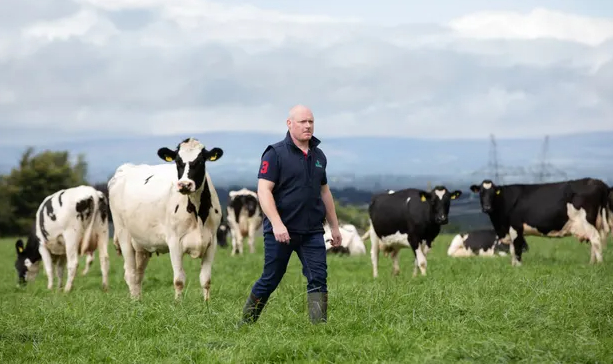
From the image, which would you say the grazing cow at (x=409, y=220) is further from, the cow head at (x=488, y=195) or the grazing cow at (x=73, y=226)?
the grazing cow at (x=73, y=226)

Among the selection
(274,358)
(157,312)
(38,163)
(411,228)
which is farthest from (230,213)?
(38,163)

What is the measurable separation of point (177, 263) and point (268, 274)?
4095 millimetres

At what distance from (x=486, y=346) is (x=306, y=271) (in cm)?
235

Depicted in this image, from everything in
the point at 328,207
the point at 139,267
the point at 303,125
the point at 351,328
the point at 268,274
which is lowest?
the point at 139,267

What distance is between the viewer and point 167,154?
43.4 ft

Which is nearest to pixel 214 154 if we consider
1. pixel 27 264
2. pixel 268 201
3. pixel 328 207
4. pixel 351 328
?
pixel 328 207

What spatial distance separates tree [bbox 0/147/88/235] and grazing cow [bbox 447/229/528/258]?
51241 millimetres

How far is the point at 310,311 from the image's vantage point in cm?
912

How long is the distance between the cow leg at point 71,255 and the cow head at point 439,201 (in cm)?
745

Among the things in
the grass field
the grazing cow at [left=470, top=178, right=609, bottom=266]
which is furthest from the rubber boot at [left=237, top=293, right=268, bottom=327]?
the grazing cow at [left=470, top=178, right=609, bottom=266]

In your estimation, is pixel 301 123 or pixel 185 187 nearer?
pixel 301 123

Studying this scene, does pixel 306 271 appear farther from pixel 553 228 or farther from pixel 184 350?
pixel 553 228

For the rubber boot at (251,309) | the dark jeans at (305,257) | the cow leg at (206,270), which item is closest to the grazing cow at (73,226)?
the cow leg at (206,270)

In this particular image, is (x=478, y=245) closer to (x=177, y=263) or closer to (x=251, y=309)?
(x=177, y=263)
